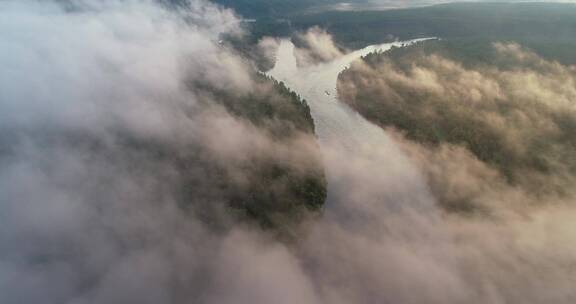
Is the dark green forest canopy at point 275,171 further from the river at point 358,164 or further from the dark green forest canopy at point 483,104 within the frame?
the dark green forest canopy at point 483,104

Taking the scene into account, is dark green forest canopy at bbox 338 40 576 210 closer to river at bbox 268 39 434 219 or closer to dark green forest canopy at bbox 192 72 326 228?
river at bbox 268 39 434 219

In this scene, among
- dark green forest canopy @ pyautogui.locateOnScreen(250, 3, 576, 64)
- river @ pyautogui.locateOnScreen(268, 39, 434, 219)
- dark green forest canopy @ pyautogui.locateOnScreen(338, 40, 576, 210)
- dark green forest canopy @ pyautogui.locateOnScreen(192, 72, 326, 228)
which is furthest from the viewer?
dark green forest canopy @ pyautogui.locateOnScreen(250, 3, 576, 64)

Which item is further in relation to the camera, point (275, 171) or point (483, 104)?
point (483, 104)

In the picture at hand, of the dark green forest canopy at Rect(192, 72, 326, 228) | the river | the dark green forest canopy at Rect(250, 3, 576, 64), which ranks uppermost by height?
the dark green forest canopy at Rect(250, 3, 576, 64)

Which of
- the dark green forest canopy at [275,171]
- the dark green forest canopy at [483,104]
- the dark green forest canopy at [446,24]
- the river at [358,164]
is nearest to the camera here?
the dark green forest canopy at [275,171]

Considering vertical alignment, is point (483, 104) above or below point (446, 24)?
below

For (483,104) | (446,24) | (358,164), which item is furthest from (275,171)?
(446,24)

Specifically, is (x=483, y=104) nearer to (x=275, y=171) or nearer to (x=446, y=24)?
(x=275, y=171)

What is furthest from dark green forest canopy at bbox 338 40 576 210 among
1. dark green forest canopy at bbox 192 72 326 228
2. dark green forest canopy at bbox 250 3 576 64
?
dark green forest canopy at bbox 250 3 576 64

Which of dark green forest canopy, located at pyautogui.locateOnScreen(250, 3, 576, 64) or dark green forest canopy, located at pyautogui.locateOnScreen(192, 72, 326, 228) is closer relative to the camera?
dark green forest canopy, located at pyautogui.locateOnScreen(192, 72, 326, 228)

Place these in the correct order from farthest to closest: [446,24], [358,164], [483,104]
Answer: [446,24] → [483,104] → [358,164]

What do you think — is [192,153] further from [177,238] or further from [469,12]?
[469,12]

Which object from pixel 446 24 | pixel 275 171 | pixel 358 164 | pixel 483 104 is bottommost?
pixel 358 164

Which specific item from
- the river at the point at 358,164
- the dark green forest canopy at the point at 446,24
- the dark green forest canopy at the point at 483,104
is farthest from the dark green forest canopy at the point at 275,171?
the dark green forest canopy at the point at 446,24
